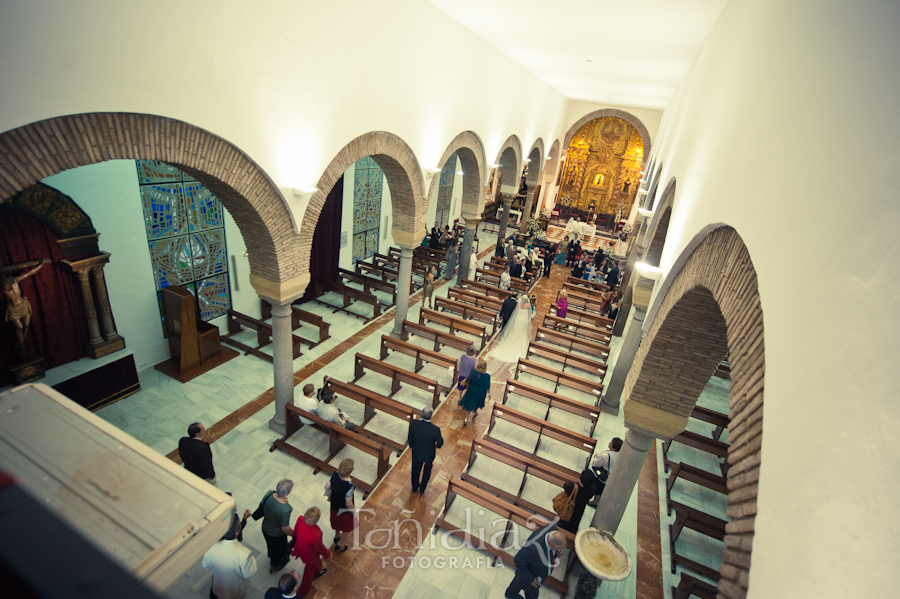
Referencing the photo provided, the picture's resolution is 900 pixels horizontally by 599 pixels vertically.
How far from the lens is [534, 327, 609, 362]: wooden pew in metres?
10.6

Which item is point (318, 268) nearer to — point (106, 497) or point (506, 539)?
point (506, 539)

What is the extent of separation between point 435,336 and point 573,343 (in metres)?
3.30

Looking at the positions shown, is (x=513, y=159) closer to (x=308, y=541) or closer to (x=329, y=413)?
(x=329, y=413)

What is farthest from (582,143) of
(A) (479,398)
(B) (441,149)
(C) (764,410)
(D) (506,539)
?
(C) (764,410)

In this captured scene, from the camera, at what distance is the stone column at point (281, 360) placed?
6.99 meters

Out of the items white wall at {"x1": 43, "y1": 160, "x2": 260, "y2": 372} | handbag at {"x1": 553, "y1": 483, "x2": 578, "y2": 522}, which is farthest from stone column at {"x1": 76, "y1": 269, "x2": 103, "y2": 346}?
handbag at {"x1": 553, "y1": 483, "x2": 578, "y2": 522}

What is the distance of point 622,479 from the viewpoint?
5742 mm

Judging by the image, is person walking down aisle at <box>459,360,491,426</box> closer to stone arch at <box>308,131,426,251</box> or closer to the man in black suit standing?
the man in black suit standing

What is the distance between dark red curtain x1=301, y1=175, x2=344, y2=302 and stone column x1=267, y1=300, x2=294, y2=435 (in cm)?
491

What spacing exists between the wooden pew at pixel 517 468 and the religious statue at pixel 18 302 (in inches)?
258

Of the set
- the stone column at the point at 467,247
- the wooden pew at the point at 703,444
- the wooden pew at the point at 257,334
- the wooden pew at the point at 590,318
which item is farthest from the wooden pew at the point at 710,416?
the wooden pew at the point at 257,334

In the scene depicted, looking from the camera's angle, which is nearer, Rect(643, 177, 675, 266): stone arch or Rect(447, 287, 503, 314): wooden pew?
Rect(643, 177, 675, 266): stone arch

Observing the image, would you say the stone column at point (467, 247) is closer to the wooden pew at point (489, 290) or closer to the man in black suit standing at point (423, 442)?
the wooden pew at point (489, 290)


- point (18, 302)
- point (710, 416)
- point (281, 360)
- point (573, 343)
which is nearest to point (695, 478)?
point (710, 416)
